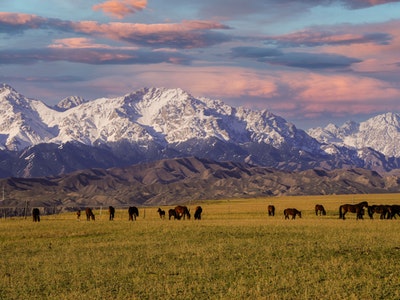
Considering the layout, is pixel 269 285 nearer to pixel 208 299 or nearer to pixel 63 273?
pixel 208 299

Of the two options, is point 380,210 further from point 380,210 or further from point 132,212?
point 132,212

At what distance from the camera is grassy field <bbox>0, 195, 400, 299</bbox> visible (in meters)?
26.4

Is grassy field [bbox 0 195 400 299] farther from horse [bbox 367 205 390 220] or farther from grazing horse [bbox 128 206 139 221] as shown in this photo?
grazing horse [bbox 128 206 139 221]

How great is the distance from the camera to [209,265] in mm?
32750

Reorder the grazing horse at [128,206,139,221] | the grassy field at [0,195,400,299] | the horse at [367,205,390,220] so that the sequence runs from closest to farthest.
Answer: the grassy field at [0,195,400,299]
the horse at [367,205,390,220]
the grazing horse at [128,206,139,221]

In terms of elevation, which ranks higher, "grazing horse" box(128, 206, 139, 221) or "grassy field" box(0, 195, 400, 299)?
"grazing horse" box(128, 206, 139, 221)

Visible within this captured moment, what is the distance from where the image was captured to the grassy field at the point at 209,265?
26.4 m

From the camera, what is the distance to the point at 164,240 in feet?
150

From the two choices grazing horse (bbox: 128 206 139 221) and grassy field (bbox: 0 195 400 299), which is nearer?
grassy field (bbox: 0 195 400 299)

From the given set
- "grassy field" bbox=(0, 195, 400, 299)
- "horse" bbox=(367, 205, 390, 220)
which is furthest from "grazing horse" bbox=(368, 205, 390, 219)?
"grassy field" bbox=(0, 195, 400, 299)

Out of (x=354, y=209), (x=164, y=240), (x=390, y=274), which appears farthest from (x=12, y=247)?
(x=354, y=209)

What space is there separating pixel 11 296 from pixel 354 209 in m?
52.3

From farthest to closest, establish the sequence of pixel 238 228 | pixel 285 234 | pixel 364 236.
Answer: pixel 238 228, pixel 285 234, pixel 364 236

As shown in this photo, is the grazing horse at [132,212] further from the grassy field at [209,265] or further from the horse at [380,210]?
the horse at [380,210]
